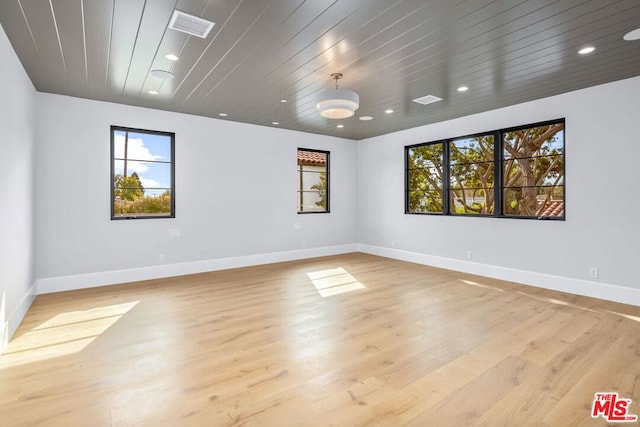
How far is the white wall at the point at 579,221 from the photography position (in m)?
4.01

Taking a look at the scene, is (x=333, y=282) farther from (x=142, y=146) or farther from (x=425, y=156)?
(x=142, y=146)

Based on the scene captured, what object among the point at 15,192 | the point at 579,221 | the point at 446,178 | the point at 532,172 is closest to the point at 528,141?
the point at 532,172

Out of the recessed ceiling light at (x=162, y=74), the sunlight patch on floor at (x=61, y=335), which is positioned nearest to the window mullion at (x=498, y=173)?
the recessed ceiling light at (x=162, y=74)

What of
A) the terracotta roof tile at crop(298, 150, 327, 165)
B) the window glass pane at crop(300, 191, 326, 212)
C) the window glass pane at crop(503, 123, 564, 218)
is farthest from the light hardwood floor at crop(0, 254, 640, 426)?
the terracotta roof tile at crop(298, 150, 327, 165)

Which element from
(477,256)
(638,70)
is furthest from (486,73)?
(477,256)

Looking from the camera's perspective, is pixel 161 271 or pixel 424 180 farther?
pixel 424 180

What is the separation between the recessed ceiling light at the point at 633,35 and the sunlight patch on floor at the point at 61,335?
17.8ft

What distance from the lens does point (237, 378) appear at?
7.78ft

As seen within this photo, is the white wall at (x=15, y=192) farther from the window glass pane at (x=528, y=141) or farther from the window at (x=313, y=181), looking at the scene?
the window glass pane at (x=528, y=141)

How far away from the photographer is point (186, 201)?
18.6 feet

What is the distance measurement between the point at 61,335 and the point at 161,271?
90.0 inches

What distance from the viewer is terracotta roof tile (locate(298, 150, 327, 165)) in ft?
23.5

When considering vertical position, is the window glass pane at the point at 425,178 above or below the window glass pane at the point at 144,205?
above

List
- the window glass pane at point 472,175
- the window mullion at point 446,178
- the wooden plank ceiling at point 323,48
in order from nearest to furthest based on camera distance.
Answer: the wooden plank ceiling at point 323,48, the window glass pane at point 472,175, the window mullion at point 446,178
